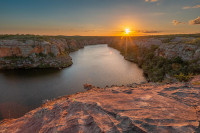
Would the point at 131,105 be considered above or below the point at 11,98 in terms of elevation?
above

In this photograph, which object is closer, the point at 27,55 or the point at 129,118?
the point at 129,118

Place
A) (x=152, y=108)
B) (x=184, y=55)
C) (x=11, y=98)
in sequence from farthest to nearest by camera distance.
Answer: (x=184, y=55) → (x=11, y=98) → (x=152, y=108)

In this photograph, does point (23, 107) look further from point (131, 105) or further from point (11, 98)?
point (131, 105)

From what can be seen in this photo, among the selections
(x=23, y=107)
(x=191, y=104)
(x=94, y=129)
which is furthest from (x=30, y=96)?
(x=191, y=104)

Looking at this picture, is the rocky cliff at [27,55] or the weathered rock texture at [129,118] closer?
the weathered rock texture at [129,118]

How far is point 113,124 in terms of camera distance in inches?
137

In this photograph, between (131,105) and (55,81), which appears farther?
(55,81)

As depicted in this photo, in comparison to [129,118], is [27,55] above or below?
above

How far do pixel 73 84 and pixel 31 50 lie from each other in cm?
2040

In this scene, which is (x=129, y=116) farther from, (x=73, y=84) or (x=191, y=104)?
(x=73, y=84)

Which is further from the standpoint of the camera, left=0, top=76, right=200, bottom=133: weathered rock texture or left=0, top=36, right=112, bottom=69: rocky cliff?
left=0, top=36, right=112, bottom=69: rocky cliff

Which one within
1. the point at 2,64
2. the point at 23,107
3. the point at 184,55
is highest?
the point at 184,55

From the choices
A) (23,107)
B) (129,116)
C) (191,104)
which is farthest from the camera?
(23,107)

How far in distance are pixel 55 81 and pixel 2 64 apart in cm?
1909
